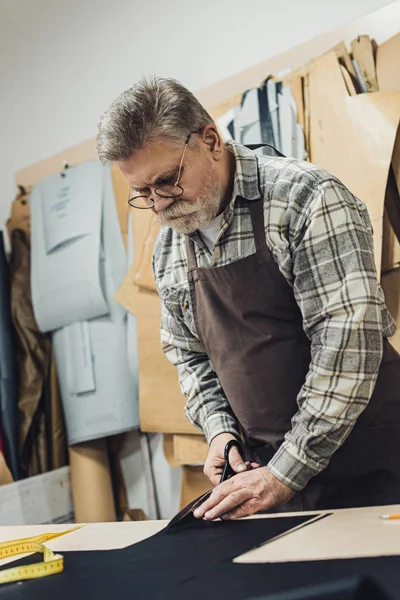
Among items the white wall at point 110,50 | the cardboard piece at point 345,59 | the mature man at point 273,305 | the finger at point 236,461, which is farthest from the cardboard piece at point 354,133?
the finger at point 236,461

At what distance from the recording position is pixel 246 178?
1.38m

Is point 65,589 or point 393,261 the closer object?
→ point 65,589

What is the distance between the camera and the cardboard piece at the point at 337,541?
2.89 feet

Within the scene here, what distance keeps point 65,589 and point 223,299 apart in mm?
680

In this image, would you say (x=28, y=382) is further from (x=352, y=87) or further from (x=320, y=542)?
(x=320, y=542)

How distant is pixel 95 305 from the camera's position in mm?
2633

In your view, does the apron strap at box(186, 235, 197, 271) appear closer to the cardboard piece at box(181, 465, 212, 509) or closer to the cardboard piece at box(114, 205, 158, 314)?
the cardboard piece at box(114, 205, 158, 314)

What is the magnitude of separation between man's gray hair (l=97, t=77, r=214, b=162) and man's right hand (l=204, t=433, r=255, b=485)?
620 millimetres

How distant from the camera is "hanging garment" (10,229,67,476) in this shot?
8.93 ft

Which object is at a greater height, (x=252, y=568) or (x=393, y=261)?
(x=393, y=261)

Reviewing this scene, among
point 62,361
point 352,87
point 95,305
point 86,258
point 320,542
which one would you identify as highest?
point 352,87

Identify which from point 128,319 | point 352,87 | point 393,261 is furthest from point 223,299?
point 128,319

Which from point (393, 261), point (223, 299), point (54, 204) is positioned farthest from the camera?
point (54, 204)

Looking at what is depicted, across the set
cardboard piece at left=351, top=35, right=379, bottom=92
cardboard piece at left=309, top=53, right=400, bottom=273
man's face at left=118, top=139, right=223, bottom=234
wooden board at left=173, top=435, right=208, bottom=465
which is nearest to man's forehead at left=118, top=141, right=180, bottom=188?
man's face at left=118, top=139, right=223, bottom=234
